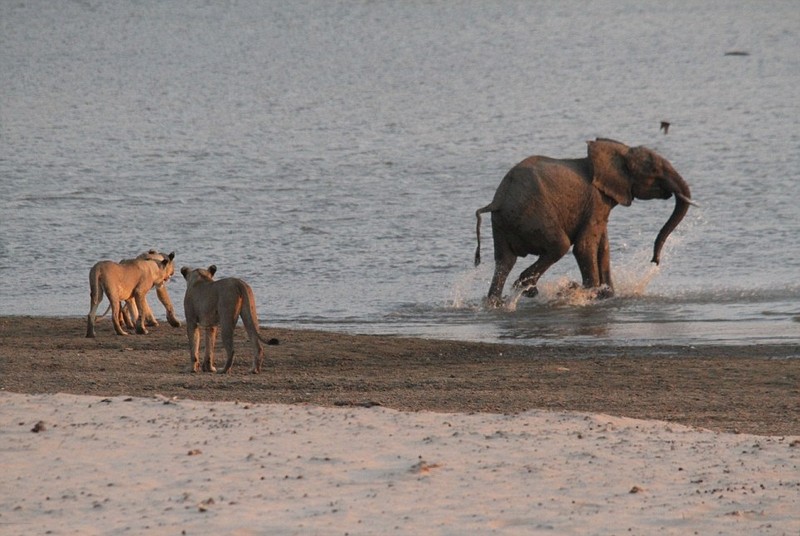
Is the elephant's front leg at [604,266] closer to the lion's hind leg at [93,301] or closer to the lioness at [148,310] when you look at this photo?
the lioness at [148,310]

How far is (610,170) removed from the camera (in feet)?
59.3

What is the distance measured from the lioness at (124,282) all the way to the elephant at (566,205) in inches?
140

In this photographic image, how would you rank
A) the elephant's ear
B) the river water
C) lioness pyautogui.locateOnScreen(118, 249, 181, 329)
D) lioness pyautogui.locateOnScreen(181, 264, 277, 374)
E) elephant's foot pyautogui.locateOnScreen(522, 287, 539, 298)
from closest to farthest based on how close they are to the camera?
lioness pyautogui.locateOnScreen(181, 264, 277, 374)
lioness pyautogui.locateOnScreen(118, 249, 181, 329)
elephant's foot pyautogui.locateOnScreen(522, 287, 539, 298)
the elephant's ear
the river water

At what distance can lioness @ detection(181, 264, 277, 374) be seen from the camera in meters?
12.7

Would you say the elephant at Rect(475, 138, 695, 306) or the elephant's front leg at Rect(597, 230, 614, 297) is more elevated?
the elephant at Rect(475, 138, 695, 306)

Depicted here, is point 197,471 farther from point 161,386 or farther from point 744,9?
point 744,9

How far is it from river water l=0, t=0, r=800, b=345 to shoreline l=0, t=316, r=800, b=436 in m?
1.12

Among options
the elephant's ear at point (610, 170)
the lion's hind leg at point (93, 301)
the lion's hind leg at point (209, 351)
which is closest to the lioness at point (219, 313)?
the lion's hind leg at point (209, 351)

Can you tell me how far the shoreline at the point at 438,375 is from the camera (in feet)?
37.0

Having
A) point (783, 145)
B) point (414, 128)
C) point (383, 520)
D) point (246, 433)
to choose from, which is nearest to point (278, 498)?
point (383, 520)

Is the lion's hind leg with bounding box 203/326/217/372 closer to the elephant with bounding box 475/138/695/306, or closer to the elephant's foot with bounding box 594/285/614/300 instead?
the elephant with bounding box 475/138/695/306

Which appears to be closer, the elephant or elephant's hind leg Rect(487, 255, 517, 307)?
the elephant

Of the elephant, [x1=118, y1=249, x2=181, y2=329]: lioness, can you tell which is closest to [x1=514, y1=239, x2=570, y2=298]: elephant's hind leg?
the elephant

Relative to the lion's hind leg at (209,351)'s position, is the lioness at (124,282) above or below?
above
